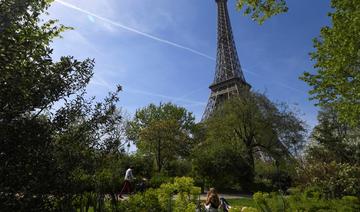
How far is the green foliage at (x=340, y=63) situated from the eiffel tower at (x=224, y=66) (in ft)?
138

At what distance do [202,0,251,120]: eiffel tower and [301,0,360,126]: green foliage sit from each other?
→ 42.2 metres

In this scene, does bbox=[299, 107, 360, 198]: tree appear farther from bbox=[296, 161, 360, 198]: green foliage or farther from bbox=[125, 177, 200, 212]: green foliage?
bbox=[125, 177, 200, 212]: green foliage

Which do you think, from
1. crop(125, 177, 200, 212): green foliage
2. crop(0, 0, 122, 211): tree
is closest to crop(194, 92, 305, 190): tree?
crop(125, 177, 200, 212): green foliage

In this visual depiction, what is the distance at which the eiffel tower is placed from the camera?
62.3m

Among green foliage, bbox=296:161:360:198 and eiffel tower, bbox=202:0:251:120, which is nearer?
green foliage, bbox=296:161:360:198

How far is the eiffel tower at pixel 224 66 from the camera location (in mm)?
62312

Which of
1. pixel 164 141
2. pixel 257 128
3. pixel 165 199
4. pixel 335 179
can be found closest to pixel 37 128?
pixel 165 199

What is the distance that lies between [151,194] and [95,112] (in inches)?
148

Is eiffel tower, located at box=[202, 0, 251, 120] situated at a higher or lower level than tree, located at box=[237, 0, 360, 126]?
higher

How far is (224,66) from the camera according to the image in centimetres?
6838

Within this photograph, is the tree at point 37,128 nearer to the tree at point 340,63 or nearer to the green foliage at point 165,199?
the green foliage at point 165,199

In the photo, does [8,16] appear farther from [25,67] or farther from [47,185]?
[47,185]

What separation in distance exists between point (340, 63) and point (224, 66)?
53.1 meters

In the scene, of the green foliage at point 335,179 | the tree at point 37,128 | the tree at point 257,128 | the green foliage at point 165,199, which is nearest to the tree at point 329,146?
the green foliage at point 335,179
